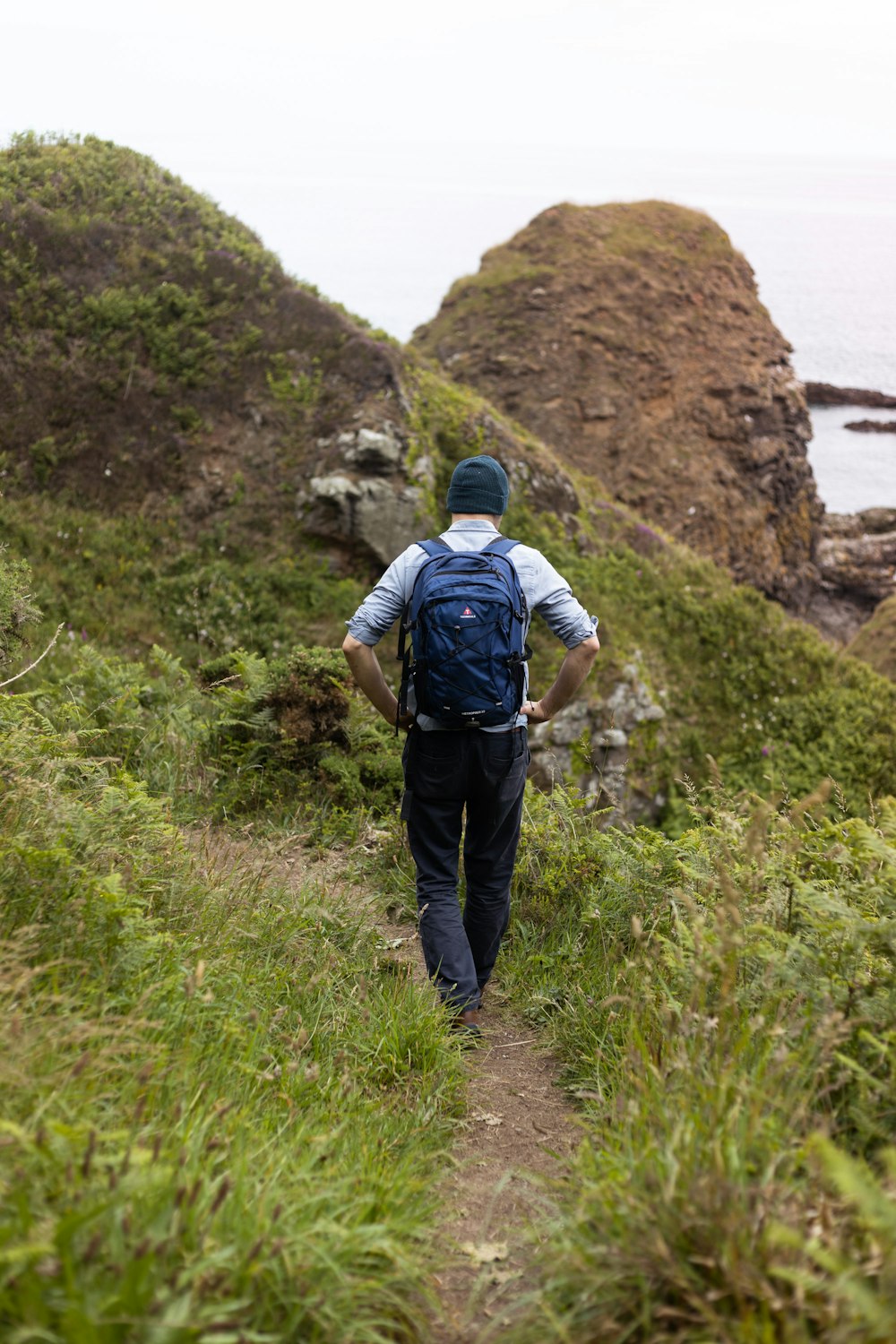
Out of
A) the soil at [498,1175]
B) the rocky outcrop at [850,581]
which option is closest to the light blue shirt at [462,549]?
the soil at [498,1175]

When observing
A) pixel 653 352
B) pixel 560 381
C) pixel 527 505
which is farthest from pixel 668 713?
pixel 653 352

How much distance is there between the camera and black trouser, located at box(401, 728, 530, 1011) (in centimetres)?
441

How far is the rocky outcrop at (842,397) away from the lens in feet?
117

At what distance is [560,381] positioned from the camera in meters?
26.6

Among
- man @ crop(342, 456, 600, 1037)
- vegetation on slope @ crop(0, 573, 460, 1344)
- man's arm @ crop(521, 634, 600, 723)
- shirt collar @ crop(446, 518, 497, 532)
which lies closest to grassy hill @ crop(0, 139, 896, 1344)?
vegetation on slope @ crop(0, 573, 460, 1344)

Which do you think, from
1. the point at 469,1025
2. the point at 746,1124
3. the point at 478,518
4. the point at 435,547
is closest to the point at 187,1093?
the point at 746,1124

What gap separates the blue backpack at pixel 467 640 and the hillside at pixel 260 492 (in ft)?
26.8

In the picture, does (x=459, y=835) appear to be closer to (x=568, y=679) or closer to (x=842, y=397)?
(x=568, y=679)

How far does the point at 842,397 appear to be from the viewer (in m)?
36.5

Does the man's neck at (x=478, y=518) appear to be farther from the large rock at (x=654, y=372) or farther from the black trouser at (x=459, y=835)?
the large rock at (x=654, y=372)

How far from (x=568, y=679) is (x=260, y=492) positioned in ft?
33.7

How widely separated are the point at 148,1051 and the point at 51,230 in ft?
49.1

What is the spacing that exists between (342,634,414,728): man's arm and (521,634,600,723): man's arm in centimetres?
6

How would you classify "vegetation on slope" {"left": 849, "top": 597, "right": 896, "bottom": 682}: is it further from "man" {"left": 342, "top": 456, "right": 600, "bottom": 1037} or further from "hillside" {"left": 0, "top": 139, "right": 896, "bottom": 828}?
"man" {"left": 342, "top": 456, "right": 600, "bottom": 1037}
